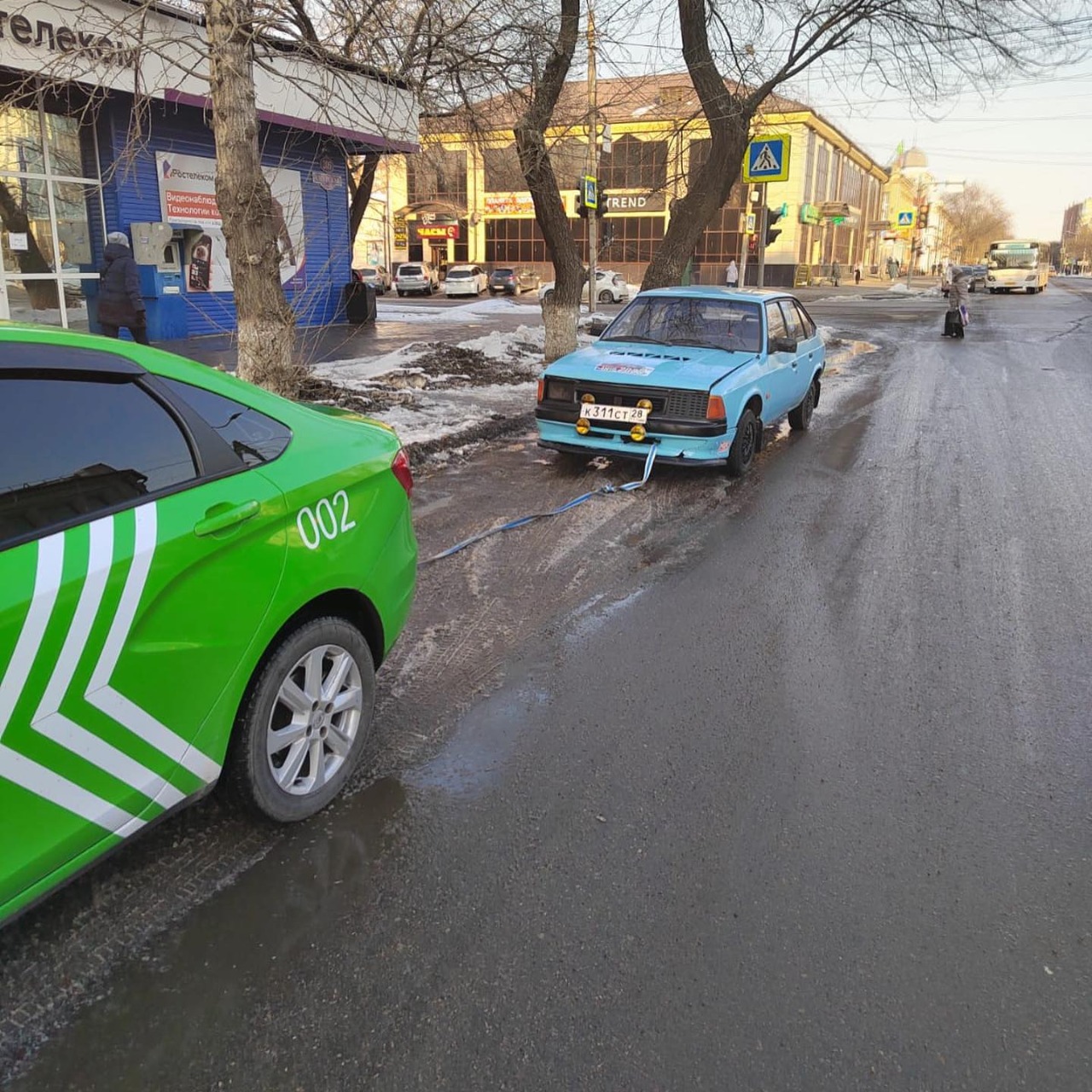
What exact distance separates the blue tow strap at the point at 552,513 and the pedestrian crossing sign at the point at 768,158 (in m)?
10.8

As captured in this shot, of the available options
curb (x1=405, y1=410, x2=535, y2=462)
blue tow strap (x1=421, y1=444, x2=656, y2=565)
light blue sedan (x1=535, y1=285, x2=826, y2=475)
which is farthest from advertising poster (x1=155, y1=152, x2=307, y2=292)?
blue tow strap (x1=421, y1=444, x2=656, y2=565)

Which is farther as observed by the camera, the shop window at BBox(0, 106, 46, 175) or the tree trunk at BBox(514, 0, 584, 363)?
the shop window at BBox(0, 106, 46, 175)

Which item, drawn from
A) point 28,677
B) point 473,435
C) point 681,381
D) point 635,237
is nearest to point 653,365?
point 681,381

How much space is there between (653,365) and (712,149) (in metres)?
9.26

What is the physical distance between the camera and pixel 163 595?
2439 millimetres

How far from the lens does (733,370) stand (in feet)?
26.5

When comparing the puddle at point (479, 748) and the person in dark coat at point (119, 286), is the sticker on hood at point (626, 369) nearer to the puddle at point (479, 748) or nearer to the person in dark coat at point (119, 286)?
the puddle at point (479, 748)

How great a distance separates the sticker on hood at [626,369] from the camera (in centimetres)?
793

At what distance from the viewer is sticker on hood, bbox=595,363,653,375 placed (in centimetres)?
793

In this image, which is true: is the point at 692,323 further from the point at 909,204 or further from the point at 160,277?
the point at 909,204

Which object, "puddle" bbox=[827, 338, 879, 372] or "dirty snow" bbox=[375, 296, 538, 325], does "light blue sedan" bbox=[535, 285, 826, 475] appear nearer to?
"puddle" bbox=[827, 338, 879, 372]

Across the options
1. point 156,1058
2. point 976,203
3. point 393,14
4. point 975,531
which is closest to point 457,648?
point 156,1058

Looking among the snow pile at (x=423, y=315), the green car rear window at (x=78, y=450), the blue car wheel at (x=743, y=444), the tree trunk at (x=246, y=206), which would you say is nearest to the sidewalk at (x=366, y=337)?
the snow pile at (x=423, y=315)

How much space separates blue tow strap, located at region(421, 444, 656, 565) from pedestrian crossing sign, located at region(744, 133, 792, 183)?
10771 millimetres
